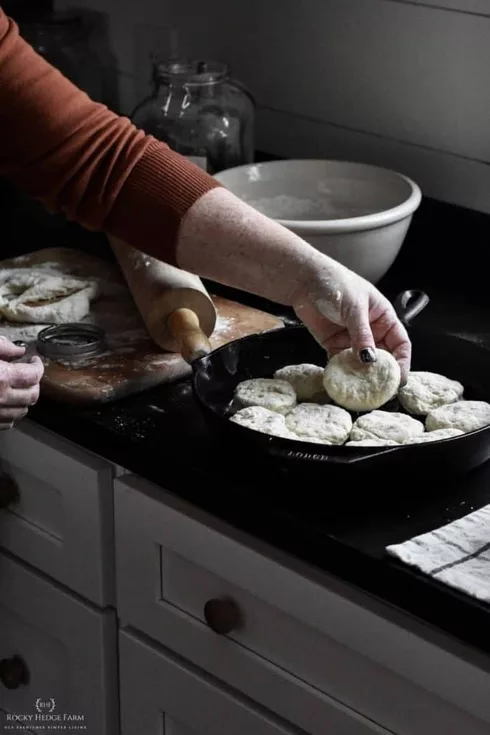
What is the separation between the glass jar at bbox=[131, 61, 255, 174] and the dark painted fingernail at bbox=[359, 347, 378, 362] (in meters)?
0.63

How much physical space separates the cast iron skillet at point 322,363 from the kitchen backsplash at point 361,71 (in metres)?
0.38

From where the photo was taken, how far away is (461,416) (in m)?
1.13

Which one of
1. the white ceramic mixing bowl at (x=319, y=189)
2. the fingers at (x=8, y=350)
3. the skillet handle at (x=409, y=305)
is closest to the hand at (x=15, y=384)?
the fingers at (x=8, y=350)

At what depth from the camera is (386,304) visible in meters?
1.23

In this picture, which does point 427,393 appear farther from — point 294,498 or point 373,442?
point 294,498

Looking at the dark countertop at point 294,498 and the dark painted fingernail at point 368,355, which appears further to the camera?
the dark painted fingernail at point 368,355

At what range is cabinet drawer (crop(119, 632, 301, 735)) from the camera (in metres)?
1.15

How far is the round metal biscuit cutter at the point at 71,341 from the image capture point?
1.33 metres

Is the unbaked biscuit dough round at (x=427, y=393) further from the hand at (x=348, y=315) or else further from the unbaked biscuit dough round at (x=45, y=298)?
the unbaked biscuit dough round at (x=45, y=298)

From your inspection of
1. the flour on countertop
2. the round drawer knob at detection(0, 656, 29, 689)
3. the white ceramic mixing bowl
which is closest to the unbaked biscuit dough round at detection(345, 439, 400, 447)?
the flour on countertop

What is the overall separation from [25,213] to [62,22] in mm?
339

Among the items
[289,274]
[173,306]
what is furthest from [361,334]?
[173,306]

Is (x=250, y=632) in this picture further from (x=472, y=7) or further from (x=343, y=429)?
(x=472, y=7)

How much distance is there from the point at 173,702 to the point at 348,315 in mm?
476
